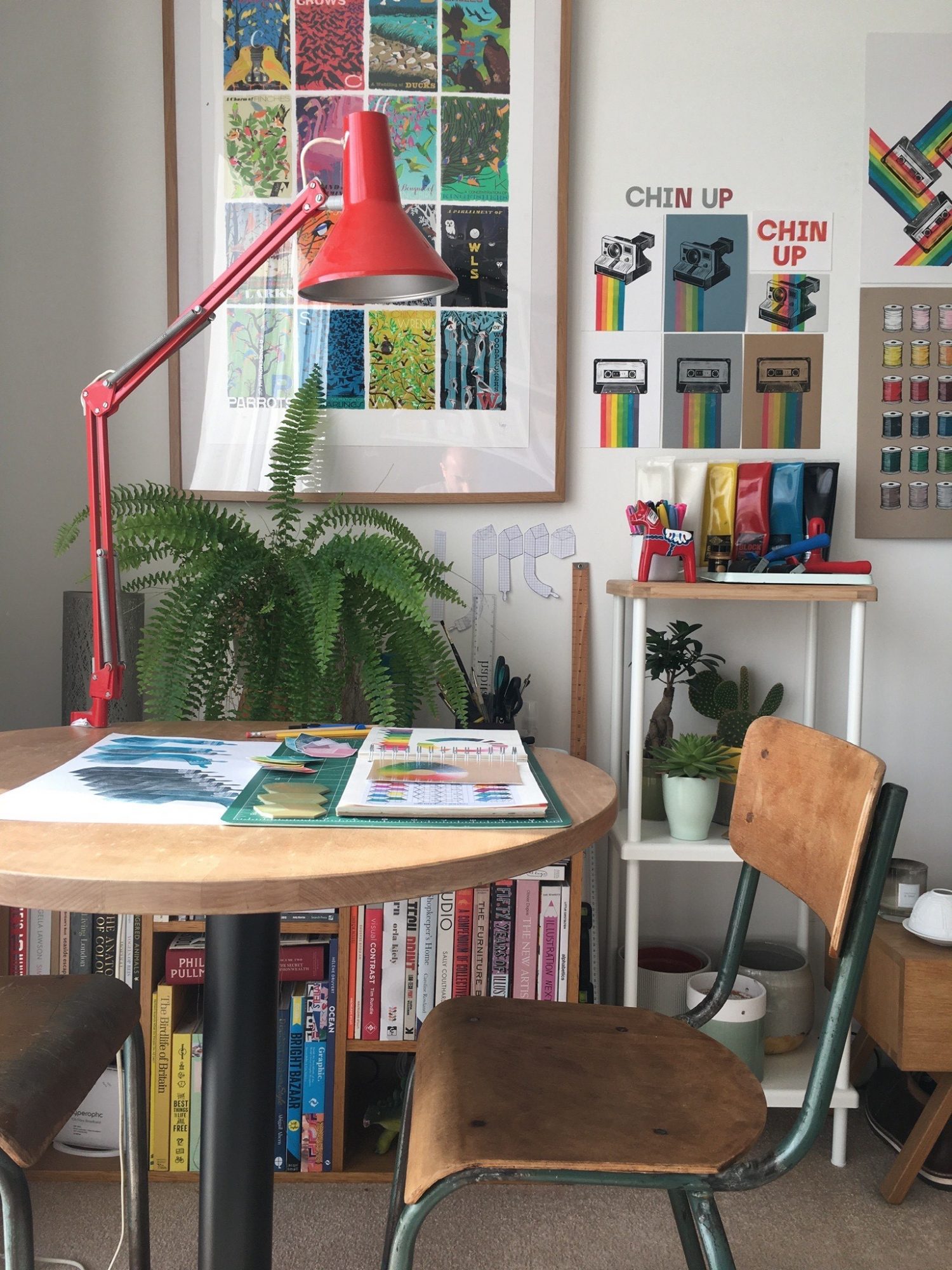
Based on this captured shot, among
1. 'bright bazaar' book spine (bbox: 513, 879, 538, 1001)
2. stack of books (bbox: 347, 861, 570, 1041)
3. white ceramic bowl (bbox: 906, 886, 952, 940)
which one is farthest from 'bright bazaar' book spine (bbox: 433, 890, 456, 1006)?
white ceramic bowl (bbox: 906, 886, 952, 940)

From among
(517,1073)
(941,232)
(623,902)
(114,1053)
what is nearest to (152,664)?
(114,1053)

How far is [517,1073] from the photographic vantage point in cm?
110

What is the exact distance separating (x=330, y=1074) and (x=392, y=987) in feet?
0.58

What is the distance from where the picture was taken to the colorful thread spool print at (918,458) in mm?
2176

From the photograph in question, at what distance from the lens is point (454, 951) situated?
1805 millimetres

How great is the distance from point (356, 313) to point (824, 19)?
112 centimetres

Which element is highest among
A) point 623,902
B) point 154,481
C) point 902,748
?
point 154,481

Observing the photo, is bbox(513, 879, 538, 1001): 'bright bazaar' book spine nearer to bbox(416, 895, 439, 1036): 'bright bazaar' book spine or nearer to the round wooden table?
bbox(416, 895, 439, 1036): 'bright bazaar' book spine

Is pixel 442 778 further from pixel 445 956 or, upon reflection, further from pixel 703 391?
pixel 703 391

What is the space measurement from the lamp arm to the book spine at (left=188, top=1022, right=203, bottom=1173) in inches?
24.9

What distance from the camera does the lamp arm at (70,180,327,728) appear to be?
1396mm

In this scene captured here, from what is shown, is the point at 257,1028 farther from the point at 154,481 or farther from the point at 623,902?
the point at 154,481

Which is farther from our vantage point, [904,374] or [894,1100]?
[904,374]

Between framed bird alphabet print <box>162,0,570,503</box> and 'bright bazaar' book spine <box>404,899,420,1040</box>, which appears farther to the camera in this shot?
framed bird alphabet print <box>162,0,570,503</box>
